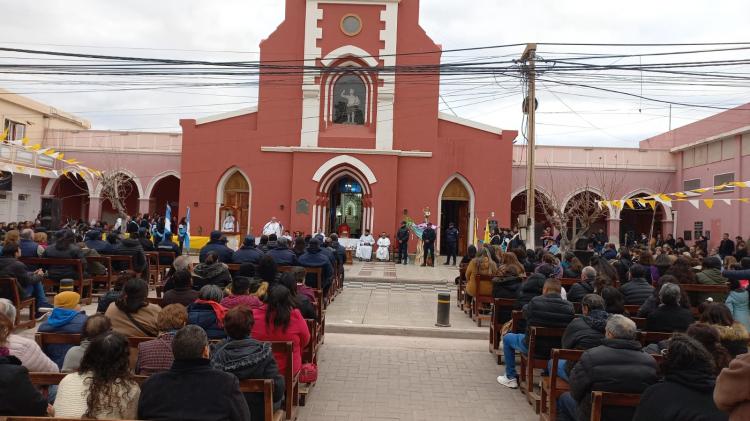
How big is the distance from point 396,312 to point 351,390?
4817mm

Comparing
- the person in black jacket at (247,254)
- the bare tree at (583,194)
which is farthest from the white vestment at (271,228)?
the bare tree at (583,194)

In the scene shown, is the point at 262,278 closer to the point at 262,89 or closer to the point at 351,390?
the point at 351,390

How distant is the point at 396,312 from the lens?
11.0m

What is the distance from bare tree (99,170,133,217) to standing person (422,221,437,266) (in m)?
14.1

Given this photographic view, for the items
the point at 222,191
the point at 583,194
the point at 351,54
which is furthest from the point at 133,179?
the point at 583,194

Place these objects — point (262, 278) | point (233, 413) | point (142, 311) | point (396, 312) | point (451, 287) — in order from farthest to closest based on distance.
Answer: point (451, 287) < point (396, 312) < point (262, 278) < point (142, 311) < point (233, 413)

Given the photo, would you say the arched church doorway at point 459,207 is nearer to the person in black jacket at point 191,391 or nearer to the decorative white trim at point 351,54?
the decorative white trim at point 351,54

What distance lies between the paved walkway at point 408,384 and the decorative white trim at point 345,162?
47.6 ft

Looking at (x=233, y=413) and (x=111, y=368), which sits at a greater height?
(x=111, y=368)

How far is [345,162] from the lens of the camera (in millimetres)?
22984

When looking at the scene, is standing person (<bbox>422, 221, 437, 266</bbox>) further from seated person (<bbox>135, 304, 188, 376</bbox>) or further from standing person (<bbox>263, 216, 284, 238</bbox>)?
seated person (<bbox>135, 304, 188, 376</bbox>)

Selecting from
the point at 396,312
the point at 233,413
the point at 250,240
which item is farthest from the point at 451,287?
the point at 233,413

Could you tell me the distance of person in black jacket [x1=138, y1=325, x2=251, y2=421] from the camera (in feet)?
10.4

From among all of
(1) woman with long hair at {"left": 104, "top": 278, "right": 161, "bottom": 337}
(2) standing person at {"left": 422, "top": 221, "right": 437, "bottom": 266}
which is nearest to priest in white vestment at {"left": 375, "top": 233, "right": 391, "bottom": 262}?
(2) standing person at {"left": 422, "top": 221, "right": 437, "bottom": 266}
